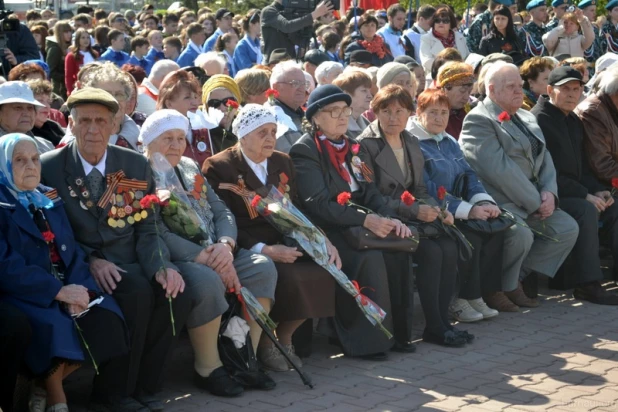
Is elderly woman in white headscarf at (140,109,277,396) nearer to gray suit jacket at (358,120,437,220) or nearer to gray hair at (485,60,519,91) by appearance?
gray suit jacket at (358,120,437,220)

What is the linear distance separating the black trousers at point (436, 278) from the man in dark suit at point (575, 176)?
159cm

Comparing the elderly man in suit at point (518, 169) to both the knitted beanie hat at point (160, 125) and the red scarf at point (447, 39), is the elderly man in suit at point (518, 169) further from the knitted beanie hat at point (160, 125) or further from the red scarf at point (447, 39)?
the red scarf at point (447, 39)

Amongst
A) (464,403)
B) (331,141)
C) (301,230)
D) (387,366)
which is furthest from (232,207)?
(464,403)

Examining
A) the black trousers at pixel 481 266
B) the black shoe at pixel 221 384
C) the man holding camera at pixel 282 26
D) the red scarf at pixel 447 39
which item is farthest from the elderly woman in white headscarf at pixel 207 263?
the red scarf at pixel 447 39

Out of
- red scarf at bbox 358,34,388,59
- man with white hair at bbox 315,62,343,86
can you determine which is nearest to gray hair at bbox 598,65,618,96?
man with white hair at bbox 315,62,343,86

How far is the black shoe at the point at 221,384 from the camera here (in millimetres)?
5516

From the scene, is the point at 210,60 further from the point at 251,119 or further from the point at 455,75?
the point at 251,119

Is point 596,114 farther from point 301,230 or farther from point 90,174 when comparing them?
point 90,174

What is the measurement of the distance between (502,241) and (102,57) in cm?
771

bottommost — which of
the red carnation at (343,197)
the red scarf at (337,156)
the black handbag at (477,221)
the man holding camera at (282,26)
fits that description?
the black handbag at (477,221)

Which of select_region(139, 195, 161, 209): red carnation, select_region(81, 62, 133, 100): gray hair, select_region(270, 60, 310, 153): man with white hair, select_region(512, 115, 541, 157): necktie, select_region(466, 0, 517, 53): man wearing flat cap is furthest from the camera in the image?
select_region(466, 0, 517, 53): man wearing flat cap

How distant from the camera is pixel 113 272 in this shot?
5.27 meters

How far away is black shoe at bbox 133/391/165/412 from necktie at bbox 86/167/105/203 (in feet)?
3.45

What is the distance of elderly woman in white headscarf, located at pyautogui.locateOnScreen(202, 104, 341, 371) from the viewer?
6.05m
